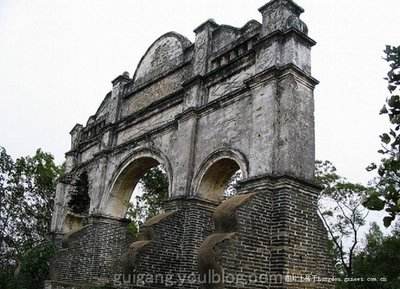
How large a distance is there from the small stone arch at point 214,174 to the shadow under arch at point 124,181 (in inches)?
94.2

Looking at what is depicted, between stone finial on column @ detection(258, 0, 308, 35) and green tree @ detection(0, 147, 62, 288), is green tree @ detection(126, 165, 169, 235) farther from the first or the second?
stone finial on column @ detection(258, 0, 308, 35)

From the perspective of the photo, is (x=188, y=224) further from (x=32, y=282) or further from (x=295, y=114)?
(x=32, y=282)

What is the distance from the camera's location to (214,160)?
9.05 meters

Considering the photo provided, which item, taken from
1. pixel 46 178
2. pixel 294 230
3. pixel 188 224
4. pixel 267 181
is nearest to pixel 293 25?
pixel 267 181

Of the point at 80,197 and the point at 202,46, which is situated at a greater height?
the point at 202,46

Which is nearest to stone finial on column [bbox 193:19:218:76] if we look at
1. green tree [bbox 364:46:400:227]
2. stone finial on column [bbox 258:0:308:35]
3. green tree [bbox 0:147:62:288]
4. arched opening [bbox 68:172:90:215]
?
stone finial on column [bbox 258:0:308:35]

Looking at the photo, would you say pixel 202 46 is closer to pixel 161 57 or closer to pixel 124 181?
pixel 161 57

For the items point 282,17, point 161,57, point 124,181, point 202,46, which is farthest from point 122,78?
point 282,17

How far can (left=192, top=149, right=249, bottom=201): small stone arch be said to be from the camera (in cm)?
895

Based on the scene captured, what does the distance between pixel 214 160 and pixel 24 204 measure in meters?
13.6

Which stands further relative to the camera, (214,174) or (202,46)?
(202,46)

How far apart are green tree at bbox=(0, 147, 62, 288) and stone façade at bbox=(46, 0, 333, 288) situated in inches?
271

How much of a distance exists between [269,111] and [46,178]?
15242 millimetres

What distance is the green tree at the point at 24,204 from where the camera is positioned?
18.6 metres
